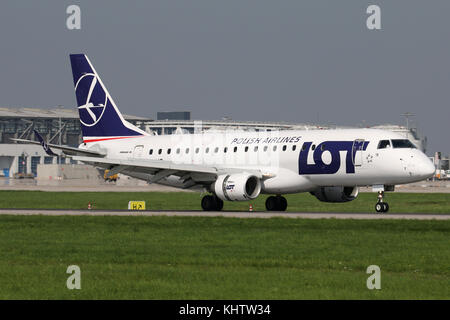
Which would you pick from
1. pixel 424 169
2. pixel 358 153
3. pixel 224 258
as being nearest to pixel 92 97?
pixel 358 153

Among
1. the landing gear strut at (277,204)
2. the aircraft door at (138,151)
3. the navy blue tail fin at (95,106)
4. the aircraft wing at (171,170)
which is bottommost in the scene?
the landing gear strut at (277,204)

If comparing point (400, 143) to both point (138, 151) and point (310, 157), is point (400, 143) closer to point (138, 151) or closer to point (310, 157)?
point (310, 157)

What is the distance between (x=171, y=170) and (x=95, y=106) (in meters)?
10.4

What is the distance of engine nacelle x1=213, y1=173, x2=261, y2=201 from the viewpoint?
4525cm

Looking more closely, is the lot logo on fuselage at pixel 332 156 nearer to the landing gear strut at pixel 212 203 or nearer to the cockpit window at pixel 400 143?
the cockpit window at pixel 400 143

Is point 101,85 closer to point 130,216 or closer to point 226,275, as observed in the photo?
point 130,216

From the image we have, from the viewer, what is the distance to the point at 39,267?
22.2 meters

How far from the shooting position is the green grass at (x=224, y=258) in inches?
720

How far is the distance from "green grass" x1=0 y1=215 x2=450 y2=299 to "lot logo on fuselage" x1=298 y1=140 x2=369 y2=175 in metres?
7.72

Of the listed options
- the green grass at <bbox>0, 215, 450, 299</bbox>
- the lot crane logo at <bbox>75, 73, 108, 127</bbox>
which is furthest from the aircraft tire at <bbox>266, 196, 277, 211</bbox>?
the lot crane logo at <bbox>75, 73, 108, 127</bbox>

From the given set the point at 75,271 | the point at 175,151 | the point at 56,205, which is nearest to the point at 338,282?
the point at 75,271

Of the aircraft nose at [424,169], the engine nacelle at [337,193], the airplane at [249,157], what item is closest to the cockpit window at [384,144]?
the airplane at [249,157]

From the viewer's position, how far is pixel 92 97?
5600cm

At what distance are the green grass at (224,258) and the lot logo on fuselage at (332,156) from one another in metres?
7.72
